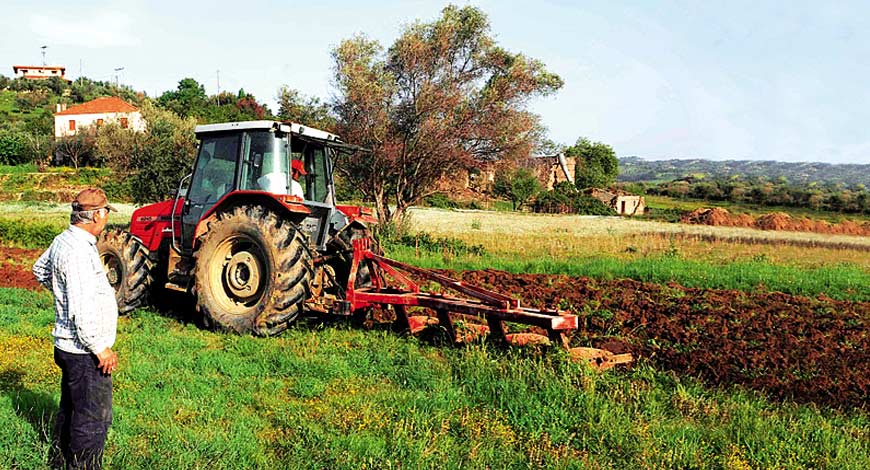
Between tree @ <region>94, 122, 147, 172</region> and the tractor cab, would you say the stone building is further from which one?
the tractor cab

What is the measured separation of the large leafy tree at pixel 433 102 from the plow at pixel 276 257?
956 cm

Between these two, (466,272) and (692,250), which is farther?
(692,250)

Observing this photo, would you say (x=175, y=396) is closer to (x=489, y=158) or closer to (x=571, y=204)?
(x=489, y=158)

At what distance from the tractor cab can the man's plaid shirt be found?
12.2 ft

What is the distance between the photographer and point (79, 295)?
361 centimetres

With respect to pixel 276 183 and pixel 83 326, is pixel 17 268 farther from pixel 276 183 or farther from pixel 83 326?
pixel 83 326

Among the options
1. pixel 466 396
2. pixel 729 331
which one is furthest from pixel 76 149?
pixel 466 396

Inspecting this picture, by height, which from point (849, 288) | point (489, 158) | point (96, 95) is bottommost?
point (849, 288)

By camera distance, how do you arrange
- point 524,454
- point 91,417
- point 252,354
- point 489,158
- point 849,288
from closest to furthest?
point 91,417, point 524,454, point 252,354, point 849,288, point 489,158

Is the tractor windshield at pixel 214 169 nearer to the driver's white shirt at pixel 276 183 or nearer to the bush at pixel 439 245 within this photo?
the driver's white shirt at pixel 276 183

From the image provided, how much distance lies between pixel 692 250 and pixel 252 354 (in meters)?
17.0

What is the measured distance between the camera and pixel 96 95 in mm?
90125

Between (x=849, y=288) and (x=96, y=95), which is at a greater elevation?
(x=96, y=95)

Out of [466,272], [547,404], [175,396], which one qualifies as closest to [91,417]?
[175,396]
